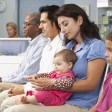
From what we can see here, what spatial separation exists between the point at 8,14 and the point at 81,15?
494 centimetres

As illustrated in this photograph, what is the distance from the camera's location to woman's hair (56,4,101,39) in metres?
1.99

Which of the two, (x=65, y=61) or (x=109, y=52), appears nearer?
(x=109, y=52)

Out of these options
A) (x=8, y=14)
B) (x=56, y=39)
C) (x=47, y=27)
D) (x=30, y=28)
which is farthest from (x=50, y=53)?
(x=8, y=14)

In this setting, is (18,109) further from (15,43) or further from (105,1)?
(105,1)

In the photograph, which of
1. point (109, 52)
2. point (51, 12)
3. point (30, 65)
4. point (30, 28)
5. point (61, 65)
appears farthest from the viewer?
point (30, 28)

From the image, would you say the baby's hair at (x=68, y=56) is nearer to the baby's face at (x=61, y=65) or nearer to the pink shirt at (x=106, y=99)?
the baby's face at (x=61, y=65)

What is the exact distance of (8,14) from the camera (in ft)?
22.1

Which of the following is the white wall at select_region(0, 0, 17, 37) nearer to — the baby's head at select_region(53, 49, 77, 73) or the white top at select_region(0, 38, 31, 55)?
the white top at select_region(0, 38, 31, 55)

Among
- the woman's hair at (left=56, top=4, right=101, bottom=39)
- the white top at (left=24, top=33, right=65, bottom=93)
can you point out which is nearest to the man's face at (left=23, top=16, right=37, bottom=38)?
the white top at (left=24, top=33, right=65, bottom=93)

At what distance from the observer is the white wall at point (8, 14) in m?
6.74

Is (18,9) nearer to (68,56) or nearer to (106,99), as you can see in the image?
(68,56)

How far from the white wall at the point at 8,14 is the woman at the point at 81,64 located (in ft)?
15.9

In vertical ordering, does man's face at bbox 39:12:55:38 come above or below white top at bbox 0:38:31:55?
above

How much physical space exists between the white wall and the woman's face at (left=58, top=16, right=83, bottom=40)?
192 inches
